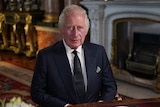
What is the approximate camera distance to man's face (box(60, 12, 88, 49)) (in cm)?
140

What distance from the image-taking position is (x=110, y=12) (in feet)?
11.7

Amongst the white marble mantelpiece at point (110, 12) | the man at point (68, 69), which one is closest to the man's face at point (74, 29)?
the man at point (68, 69)

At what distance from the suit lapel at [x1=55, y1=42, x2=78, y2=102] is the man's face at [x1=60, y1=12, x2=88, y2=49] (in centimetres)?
10

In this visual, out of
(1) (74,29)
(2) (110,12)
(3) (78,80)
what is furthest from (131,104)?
(2) (110,12)

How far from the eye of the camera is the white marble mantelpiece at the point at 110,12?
10.1ft

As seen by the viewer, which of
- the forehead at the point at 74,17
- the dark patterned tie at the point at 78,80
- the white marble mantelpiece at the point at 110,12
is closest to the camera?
the forehead at the point at 74,17

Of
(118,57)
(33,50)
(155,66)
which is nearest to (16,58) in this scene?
(33,50)

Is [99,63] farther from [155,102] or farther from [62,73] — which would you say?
[155,102]

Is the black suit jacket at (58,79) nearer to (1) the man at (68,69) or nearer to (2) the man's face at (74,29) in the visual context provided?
(1) the man at (68,69)

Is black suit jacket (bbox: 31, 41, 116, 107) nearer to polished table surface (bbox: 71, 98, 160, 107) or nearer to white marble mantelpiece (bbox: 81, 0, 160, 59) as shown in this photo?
polished table surface (bbox: 71, 98, 160, 107)

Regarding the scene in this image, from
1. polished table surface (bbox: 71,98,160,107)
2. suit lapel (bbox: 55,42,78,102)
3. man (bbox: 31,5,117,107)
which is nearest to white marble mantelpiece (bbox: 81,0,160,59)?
man (bbox: 31,5,117,107)

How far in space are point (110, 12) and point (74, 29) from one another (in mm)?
2251

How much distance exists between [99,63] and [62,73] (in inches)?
10.2

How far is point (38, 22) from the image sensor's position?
4.93 metres
